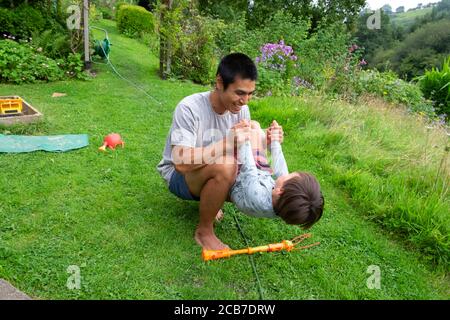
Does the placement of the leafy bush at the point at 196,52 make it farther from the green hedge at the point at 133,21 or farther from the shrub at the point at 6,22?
the green hedge at the point at 133,21

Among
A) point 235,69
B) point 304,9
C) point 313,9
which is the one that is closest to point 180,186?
point 235,69

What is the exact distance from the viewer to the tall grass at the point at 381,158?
3.14 metres

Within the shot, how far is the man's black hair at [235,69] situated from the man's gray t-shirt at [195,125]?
269mm

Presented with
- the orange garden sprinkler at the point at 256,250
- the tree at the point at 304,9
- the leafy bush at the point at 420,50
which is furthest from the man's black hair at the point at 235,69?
the leafy bush at the point at 420,50

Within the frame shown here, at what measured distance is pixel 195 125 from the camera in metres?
2.70

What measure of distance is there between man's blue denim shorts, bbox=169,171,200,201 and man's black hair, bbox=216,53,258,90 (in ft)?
2.18

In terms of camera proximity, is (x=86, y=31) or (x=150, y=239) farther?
(x=86, y=31)

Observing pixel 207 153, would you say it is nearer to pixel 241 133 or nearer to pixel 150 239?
pixel 241 133

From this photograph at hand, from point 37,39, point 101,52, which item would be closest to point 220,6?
point 101,52

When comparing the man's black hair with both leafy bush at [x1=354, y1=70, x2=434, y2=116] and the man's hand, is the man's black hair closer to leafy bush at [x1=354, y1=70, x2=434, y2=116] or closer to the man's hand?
the man's hand

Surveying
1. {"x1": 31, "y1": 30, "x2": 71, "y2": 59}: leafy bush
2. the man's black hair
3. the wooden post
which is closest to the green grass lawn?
the man's black hair

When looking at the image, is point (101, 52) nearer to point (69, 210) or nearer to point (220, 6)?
point (69, 210)

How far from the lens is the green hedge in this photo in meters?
13.2

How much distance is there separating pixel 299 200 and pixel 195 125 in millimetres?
865
